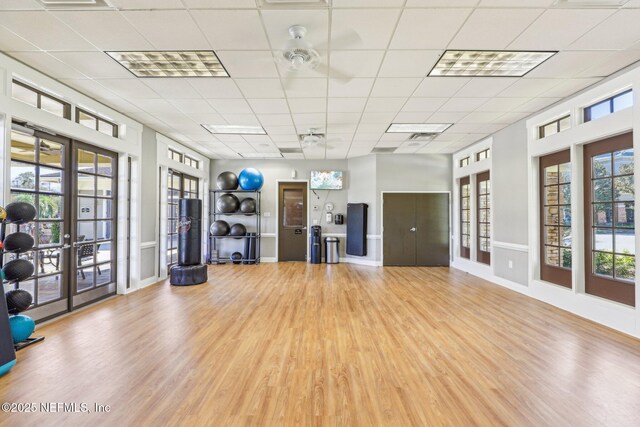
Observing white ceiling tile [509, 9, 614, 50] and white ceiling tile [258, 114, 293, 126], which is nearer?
white ceiling tile [509, 9, 614, 50]

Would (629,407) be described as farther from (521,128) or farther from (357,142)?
(357,142)

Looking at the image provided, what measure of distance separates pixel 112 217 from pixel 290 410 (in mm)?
4508

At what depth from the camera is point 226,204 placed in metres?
7.73

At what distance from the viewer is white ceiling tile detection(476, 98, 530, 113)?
432 centimetres

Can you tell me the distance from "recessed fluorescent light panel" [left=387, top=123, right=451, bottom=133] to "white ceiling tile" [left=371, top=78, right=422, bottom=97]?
139 centimetres

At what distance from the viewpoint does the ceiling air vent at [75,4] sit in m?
2.34

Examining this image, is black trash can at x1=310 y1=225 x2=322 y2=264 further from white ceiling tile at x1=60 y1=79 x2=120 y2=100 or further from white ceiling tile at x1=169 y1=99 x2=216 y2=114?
white ceiling tile at x1=60 y1=79 x2=120 y2=100

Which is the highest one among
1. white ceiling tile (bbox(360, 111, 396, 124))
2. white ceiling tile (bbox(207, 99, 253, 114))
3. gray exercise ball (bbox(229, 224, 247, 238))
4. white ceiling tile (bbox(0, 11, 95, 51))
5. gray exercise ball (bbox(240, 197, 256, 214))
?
white ceiling tile (bbox(0, 11, 95, 51))

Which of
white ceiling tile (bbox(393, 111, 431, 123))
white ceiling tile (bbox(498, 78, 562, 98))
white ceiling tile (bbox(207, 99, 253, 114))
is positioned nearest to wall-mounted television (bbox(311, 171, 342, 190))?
white ceiling tile (bbox(393, 111, 431, 123))

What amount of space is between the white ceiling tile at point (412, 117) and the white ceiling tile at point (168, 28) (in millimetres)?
3205

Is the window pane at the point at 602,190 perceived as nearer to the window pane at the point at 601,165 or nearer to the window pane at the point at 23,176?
the window pane at the point at 601,165

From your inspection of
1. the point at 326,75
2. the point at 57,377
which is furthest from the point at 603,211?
the point at 57,377

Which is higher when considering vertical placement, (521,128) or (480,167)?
(521,128)

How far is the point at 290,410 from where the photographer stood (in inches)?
76.8
